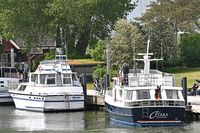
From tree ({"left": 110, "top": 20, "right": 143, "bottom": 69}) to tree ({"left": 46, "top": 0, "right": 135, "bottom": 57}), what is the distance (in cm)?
466

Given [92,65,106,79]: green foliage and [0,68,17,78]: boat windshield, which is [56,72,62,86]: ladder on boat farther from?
[92,65,106,79]: green foliage

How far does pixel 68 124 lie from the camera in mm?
46656

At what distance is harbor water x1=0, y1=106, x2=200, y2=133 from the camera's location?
4231 centimetres

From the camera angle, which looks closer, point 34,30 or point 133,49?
point 133,49

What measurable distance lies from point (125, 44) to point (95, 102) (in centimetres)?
2041

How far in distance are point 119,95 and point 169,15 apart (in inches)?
2566

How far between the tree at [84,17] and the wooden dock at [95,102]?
78.7ft

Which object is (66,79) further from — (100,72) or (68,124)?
(100,72)

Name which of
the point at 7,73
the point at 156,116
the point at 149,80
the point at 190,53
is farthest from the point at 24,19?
the point at 156,116

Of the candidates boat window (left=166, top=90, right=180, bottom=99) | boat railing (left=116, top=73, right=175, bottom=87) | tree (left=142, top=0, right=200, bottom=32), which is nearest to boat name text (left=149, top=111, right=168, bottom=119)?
boat window (left=166, top=90, right=180, bottom=99)

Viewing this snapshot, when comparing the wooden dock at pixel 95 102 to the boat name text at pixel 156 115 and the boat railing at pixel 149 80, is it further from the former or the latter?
the boat name text at pixel 156 115

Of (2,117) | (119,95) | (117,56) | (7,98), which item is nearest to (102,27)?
(117,56)

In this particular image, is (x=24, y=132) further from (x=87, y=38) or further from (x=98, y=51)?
(x=87, y=38)

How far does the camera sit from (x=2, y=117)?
5238 centimetres
